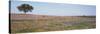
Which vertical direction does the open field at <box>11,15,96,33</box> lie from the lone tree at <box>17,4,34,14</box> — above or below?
below

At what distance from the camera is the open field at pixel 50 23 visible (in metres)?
1.48

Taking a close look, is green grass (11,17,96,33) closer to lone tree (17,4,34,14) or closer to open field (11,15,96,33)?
open field (11,15,96,33)

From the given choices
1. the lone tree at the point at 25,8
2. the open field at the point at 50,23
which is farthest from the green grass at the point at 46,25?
the lone tree at the point at 25,8

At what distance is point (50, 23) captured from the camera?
1.59m

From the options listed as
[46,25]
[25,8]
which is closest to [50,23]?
[46,25]

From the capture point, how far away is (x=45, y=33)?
1.57 m

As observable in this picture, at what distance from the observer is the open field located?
1484 mm

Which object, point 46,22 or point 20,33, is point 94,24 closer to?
point 46,22

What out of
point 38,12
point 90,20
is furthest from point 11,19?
point 90,20

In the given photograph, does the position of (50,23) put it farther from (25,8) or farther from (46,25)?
(25,8)

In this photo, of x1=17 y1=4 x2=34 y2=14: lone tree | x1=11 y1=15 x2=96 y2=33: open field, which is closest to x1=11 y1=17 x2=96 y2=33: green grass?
x1=11 y1=15 x2=96 y2=33: open field

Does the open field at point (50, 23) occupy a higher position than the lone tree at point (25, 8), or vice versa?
the lone tree at point (25, 8)

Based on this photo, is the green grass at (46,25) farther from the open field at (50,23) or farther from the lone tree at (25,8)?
the lone tree at (25,8)
